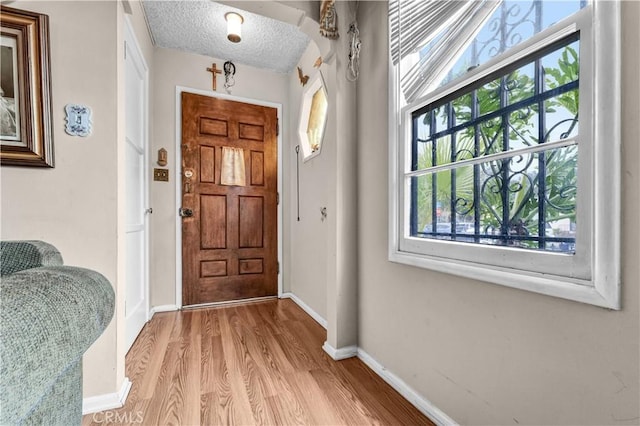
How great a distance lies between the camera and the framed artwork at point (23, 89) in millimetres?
1148

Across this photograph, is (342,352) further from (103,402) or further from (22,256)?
(22,256)

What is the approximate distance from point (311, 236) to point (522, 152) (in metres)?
1.81

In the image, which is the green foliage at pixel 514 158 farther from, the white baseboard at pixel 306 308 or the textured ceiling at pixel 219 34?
the textured ceiling at pixel 219 34

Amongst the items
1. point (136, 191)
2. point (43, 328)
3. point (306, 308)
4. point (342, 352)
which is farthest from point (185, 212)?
point (43, 328)

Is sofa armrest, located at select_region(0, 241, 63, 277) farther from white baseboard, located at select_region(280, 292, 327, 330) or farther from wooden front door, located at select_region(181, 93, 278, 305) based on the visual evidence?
wooden front door, located at select_region(181, 93, 278, 305)

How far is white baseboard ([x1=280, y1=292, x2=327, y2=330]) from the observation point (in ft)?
7.27

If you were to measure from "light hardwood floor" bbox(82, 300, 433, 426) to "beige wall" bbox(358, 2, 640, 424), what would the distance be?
196mm

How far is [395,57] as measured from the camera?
54.3 inches

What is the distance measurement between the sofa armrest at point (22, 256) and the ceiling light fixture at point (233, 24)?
6.73ft

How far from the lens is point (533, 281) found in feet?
2.65

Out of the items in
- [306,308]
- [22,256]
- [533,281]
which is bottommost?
[306,308]

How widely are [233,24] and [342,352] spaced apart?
2518mm

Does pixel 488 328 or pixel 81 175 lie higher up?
pixel 81 175

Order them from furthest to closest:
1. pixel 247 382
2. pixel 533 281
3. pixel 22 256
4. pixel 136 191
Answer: pixel 136 191, pixel 247 382, pixel 533 281, pixel 22 256
